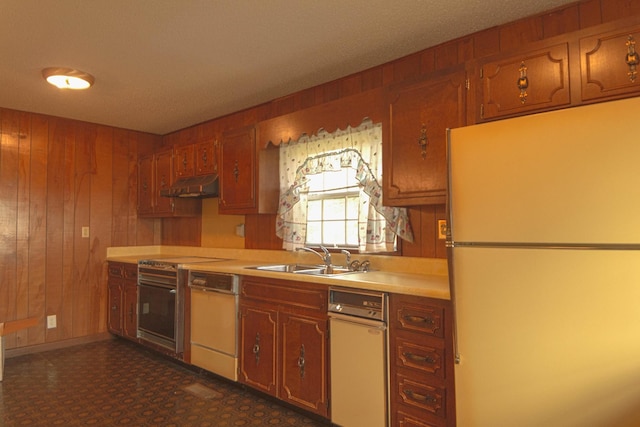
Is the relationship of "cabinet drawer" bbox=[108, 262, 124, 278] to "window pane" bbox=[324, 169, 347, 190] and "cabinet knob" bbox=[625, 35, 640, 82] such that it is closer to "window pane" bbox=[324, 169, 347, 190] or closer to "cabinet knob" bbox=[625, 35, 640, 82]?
"window pane" bbox=[324, 169, 347, 190]

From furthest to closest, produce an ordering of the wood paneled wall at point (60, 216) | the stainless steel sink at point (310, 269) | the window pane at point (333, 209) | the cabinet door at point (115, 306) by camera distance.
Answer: the cabinet door at point (115, 306)
the wood paneled wall at point (60, 216)
the window pane at point (333, 209)
the stainless steel sink at point (310, 269)

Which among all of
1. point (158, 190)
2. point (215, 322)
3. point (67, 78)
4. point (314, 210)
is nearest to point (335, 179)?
→ point (314, 210)

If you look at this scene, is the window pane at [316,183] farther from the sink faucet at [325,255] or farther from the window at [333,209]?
the sink faucet at [325,255]

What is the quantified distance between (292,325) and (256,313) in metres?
0.36

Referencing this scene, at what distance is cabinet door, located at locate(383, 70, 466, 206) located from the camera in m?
2.32

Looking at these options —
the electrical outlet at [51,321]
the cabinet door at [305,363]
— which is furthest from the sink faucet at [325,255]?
the electrical outlet at [51,321]

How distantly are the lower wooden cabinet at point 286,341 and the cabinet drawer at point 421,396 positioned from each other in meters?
0.50

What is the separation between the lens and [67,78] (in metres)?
3.10

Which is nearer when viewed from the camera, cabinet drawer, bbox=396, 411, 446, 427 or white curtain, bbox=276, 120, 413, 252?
cabinet drawer, bbox=396, 411, 446, 427

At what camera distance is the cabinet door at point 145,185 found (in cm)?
470

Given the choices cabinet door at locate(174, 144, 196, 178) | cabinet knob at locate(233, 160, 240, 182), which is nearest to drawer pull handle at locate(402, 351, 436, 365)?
cabinet knob at locate(233, 160, 240, 182)

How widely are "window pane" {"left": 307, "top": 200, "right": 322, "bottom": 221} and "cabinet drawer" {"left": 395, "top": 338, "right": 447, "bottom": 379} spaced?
158 centimetres

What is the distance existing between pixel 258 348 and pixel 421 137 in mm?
1754

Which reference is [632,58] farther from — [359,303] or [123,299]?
[123,299]
